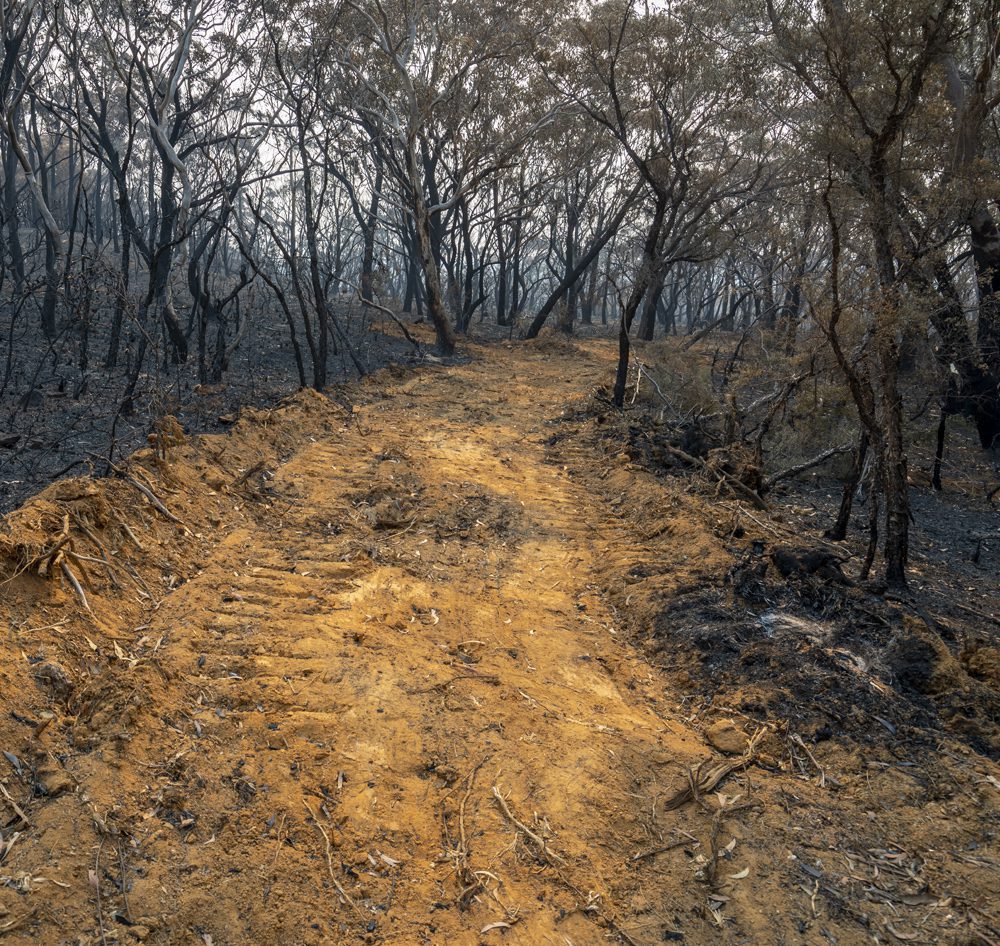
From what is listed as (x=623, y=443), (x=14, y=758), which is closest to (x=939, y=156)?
(x=623, y=443)

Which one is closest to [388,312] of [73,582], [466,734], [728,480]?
[728,480]

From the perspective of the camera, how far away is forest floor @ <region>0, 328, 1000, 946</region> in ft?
8.99

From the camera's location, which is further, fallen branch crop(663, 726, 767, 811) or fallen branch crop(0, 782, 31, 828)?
fallen branch crop(663, 726, 767, 811)

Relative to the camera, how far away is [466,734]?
3.68 m

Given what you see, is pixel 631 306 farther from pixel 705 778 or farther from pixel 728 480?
pixel 705 778

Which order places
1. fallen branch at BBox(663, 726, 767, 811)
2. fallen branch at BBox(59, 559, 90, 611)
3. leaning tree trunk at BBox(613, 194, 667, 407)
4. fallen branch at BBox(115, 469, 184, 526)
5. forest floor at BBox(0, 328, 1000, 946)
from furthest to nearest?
leaning tree trunk at BBox(613, 194, 667, 407)
fallen branch at BBox(115, 469, 184, 526)
fallen branch at BBox(59, 559, 90, 611)
fallen branch at BBox(663, 726, 767, 811)
forest floor at BBox(0, 328, 1000, 946)

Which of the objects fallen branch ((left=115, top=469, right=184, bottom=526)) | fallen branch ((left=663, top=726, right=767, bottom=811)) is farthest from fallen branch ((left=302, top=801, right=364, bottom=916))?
fallen branch ((left=115, top=469, right=184, bottom=526))

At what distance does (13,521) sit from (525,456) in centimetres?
568

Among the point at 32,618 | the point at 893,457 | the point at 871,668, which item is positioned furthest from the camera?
the point at 893,457

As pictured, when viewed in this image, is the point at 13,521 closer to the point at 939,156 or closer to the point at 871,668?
the point at 871,668

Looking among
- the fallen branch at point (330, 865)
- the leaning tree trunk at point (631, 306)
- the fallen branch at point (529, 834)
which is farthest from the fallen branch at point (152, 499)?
the leaning tree trunk at point (631, 306)

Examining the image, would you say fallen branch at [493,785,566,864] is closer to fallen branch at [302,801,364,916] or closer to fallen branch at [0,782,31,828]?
fallen branch at [302,801,364,916]

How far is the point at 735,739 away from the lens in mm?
3730

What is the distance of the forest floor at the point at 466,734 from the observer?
274 cm
